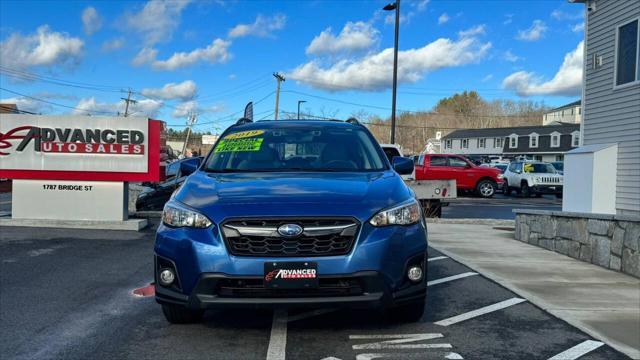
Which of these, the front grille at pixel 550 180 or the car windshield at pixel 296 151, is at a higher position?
the car windshield at pixel 296 151

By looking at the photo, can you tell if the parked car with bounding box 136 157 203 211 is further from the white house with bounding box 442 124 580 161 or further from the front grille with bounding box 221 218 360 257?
the white house with bounding box 442 124 580 161

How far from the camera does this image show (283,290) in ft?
12.1

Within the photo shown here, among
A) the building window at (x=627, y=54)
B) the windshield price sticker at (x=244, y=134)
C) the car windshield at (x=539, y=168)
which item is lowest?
the windshield price sticker at (x=244, y=134)

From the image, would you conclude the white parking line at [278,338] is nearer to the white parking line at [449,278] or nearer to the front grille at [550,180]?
the white parking line at [449,278]

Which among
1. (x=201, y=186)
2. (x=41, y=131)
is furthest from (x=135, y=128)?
(x=201, y=186)

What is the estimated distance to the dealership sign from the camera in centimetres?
1055

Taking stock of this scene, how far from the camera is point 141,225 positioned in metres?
10.8

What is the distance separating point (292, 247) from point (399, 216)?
2.61 ft

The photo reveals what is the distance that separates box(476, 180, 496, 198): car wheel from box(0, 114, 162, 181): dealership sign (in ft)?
59.1

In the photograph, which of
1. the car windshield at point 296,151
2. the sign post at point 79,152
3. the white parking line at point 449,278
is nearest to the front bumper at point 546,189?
the sign post at point 79,152

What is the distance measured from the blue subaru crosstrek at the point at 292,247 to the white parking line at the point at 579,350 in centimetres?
103

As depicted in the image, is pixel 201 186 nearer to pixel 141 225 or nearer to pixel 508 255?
pixel 508 255

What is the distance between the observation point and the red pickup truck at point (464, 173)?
81.1ft

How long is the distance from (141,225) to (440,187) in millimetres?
7195
